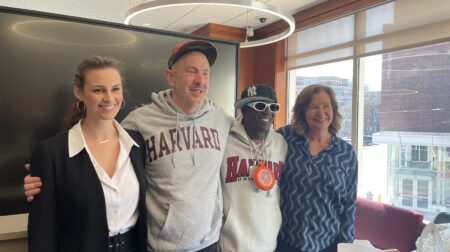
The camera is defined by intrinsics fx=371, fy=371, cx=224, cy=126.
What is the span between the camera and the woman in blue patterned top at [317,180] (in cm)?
168

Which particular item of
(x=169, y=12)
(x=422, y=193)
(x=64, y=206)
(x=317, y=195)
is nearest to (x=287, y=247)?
(x=317, y=195)

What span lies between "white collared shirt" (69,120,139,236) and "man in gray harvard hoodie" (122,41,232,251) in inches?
5.6

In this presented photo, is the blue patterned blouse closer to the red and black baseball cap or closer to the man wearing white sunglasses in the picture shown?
the man wearing white sunglasses

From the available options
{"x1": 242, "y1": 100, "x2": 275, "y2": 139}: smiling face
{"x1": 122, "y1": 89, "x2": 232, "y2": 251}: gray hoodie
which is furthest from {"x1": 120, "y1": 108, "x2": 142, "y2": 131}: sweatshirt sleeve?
{"x1": 242, "y1": 100, "x2": 275, "y2": 139}: smiling face

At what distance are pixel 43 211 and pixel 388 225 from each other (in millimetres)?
2775

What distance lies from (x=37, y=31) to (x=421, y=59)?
11.2ft

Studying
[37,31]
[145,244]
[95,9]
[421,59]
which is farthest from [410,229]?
[95,9]

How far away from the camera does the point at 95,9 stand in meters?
4.64

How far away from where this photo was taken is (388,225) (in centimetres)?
310

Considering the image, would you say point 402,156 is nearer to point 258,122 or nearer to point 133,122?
point 258,122

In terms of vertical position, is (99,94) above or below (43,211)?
above

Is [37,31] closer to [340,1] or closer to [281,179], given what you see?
[281,179]

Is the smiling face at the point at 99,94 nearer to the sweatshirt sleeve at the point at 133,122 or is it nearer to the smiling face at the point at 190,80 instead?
the sweatshirt sleeve at the point at 133,122

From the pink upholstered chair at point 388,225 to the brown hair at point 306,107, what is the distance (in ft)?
5.39
